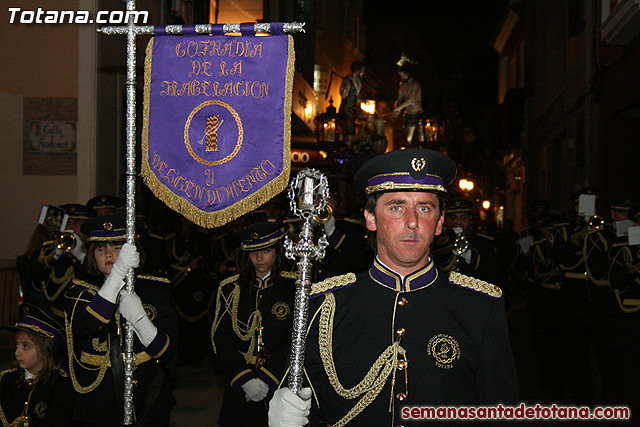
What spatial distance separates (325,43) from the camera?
1225 inches

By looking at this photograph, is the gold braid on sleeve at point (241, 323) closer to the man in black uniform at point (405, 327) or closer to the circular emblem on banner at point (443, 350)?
the man in black uniform at point (405, 327)

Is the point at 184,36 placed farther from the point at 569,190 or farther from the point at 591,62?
the point at 569,190

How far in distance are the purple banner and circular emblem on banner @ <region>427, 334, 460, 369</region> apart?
4.60 feet

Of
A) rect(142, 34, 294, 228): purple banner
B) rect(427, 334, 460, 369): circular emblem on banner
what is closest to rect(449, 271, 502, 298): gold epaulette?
rect(427, 334, 460, 369): circular emblem on banner

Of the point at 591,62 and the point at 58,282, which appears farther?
the point at 591,62

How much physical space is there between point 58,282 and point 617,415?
631 centimetres

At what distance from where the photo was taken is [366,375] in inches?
130

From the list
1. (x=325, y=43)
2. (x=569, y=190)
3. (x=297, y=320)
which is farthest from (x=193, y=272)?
(x=325, y=43)

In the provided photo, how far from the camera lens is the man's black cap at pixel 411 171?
3404mm

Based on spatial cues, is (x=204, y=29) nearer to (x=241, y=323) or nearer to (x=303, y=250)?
(x=303, y=250)

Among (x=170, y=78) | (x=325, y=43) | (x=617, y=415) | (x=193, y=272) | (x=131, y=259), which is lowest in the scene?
(x=617, y=415)

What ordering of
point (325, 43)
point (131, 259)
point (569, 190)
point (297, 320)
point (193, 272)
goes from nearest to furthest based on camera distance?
point (297, 320)
point (131, 259)
point (193, 272)
point (569, 190)
point (325, 43)

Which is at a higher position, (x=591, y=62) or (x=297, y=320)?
(x=591, y=62)

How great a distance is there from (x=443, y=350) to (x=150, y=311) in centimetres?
249
